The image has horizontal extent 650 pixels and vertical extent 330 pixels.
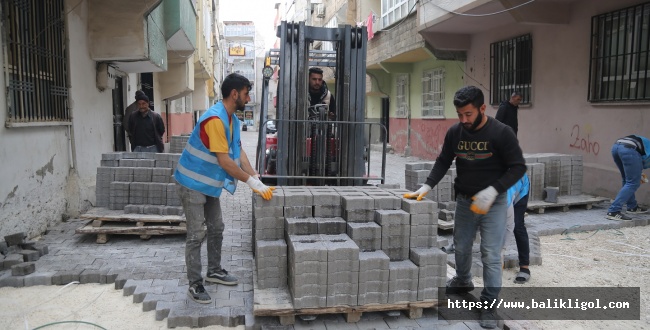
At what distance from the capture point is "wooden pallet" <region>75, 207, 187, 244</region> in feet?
19.8

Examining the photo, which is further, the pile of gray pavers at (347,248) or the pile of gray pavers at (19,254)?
the pile of gray pavers at (19,254)

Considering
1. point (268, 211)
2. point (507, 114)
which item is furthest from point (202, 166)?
point (507, 114)

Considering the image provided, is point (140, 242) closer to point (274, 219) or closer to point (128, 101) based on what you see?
point (274, 219)

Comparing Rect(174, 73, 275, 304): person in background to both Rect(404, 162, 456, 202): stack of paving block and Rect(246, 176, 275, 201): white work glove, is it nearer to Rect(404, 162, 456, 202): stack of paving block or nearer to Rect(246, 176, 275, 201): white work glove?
Rect(246, 176, 275, 201): white work glove

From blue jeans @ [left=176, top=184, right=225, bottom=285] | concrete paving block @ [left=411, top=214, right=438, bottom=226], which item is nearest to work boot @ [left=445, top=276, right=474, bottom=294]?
concrete paving block @ [left=411, top=214, right=438, bottom=226]

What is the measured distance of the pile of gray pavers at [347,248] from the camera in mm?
3701

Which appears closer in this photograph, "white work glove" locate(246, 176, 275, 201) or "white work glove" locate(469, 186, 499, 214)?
"white work glove" locate(469, 186, 499, 214)

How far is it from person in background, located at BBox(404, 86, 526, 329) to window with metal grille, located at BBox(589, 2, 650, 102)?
5758 mm

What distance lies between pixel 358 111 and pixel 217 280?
9.03 ft

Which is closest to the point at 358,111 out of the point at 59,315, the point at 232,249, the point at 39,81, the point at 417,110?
the point at 232,249

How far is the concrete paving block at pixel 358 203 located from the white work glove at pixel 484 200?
0.89m

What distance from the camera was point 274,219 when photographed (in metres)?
4.18

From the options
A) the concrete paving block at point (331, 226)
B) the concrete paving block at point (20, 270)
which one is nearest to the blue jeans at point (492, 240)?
the concrete paving block at point (331, 226)

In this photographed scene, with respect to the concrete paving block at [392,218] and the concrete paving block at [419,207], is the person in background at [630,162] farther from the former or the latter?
the concrete paving block at [392,218]
